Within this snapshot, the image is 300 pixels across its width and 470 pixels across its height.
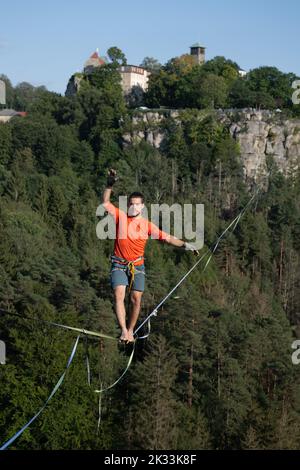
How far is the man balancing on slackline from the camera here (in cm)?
1079

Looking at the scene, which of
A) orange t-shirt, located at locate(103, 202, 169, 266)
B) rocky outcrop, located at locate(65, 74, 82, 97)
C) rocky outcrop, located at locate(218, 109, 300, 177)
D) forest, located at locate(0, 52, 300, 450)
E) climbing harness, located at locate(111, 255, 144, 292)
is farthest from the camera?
rocky outcrop, located at locate(65, 74, 82, 97)

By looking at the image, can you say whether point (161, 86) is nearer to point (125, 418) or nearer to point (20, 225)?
point (20, 225)

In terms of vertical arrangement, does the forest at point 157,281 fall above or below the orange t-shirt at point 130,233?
below

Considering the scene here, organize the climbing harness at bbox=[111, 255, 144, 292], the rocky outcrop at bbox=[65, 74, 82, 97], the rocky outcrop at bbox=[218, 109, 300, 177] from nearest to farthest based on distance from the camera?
1. the climbing harness at bbox=[111, 255, 144, 292]
2. the rocky outcrop at bbox=[218, 109, 300, 177]
3. the rocky outcrop at bbox=[65, 74, 82, 97]

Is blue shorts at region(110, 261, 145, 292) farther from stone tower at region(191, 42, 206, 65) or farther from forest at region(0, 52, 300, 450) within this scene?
stone tower at region(191, 42, 206, 65)

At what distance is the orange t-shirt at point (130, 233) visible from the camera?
1078cm

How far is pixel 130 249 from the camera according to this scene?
36.1 feet

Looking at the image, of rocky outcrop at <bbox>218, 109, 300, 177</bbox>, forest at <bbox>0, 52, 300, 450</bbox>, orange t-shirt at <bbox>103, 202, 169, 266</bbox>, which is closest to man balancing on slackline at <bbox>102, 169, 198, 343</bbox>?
orange t-shirt at <bbox>103, 202, 169, 266</bbox>

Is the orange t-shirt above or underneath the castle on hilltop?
underneath

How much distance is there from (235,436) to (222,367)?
370 centimetres

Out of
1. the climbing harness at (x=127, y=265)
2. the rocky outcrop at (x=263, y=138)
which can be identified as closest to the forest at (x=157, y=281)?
the rocky outcrop at (x=263, y=138)

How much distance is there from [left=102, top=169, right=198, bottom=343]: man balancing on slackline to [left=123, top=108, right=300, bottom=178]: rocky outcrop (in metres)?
Answer: 59.3

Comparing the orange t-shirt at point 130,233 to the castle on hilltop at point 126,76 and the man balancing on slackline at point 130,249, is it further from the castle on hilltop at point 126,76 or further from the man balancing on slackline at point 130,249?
the castle on hilltop at point 126,76
